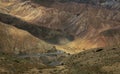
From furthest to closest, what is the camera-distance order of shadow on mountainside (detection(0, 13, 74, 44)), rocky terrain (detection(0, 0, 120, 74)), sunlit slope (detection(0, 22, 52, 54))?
1. shadow on mountainside (detection(0, 13, 74, 44))
2. sunlit slope (detection(0, 22, 52, 54))
3. rocky terrain (detection(0, 0, 120, 74))

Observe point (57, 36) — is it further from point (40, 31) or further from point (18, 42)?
point (18, 42)

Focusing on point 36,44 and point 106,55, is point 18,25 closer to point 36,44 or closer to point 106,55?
point 36,44

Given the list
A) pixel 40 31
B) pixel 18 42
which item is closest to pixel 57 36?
pixel 40 31

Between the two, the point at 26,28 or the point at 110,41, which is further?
the point at 26,28

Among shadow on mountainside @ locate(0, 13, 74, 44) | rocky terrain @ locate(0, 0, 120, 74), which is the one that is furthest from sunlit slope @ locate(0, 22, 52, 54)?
shadow on mountainside @ locate(0, 13, 74, 44)

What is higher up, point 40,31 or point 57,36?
point 40,31

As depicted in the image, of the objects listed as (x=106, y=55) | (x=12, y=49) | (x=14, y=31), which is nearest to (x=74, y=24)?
(x=14, y=31)

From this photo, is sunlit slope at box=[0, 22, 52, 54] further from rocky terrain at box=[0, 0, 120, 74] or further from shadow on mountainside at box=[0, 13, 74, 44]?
shadow on mountainside at box=[0, 13, 74, 44]

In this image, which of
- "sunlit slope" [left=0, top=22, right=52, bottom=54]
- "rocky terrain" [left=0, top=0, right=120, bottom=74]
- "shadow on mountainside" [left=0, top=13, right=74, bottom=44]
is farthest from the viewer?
"shadow on mountainside" [left=0, top=13, right=74, bottom=44]

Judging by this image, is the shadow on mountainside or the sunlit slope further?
the shadow on mountainside

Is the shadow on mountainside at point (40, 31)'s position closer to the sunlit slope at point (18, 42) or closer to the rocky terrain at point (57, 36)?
A: the rocky terrain at point (57, 36)

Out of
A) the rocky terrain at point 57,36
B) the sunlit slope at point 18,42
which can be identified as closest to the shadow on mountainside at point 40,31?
the rocky terrain at point 57,36
